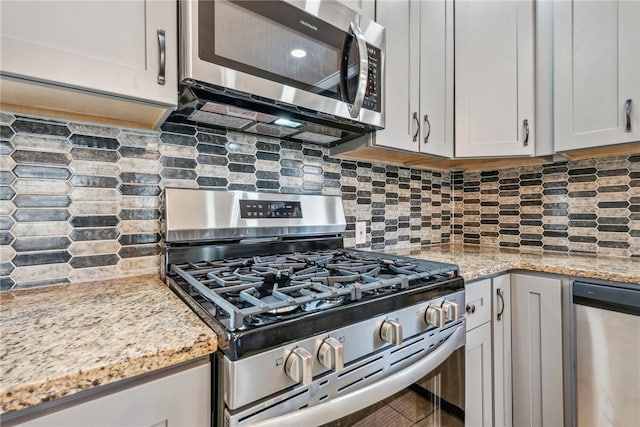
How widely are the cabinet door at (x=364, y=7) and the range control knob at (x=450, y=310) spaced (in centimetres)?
113

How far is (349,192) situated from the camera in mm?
1641

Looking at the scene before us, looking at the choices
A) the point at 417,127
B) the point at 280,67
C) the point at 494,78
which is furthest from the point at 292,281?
the point at 494,78

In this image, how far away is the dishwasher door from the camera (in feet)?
3.55

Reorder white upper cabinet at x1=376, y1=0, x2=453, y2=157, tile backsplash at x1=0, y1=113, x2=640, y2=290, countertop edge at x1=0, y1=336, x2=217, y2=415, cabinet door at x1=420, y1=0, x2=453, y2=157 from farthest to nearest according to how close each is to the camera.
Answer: cabinet door at x1=420, y1=0, x2=453, y2=157 → white upper cabinet at x1=376, y1=0, x2=453, y2=157 → tile backsplash at x1=0, y1=113, x2=640, y2=290 → countertop edge at x1=0, y1=336, x2=217, y2=415

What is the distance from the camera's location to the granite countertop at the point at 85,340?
1.45 ft

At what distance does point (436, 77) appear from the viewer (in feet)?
5.13

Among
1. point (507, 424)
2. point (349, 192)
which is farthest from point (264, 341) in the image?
point (507, 424)

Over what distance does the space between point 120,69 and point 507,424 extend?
1.90 metres

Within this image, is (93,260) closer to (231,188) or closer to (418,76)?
(231,188)

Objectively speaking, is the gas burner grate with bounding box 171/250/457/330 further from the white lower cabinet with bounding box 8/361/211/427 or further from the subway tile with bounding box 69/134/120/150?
the subway tile with bounding box 69/134/120/150

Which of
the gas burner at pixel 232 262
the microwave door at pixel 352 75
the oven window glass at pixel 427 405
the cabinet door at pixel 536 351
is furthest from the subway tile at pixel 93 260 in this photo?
the cabinet door at pixel 536 351

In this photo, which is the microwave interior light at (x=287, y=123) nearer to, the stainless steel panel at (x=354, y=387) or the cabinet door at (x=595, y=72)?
the stainless steel panel at (x=354, y=387)

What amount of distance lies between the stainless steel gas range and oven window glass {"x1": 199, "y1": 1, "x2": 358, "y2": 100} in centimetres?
47

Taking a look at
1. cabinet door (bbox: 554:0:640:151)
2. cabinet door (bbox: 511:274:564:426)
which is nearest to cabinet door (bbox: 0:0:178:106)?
cabinet door (bbox: 511:274:564:426)
